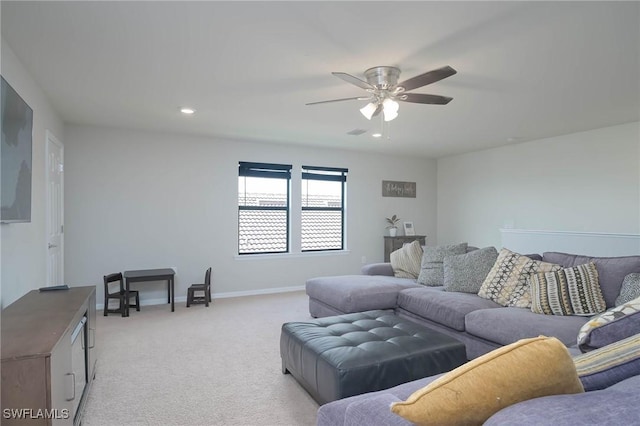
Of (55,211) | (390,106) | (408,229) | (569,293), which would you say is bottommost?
(569,293)

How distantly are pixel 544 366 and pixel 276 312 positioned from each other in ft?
13.2

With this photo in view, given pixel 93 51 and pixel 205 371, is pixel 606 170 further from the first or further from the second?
pixel 93 51

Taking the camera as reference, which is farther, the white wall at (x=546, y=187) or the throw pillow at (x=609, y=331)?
the white wall at (x=546, y=187)

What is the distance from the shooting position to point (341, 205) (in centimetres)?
647

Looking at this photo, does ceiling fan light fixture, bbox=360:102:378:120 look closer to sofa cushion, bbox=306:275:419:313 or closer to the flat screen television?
sofa cushion, bbox=306:275:419:313

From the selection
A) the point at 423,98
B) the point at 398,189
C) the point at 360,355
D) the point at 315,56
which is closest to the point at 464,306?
the point at 360,355

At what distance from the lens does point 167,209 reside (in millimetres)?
5105

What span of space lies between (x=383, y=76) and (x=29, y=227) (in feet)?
9.78

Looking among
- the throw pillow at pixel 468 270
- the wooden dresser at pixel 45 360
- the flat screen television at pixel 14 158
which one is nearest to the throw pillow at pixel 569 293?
the throw pillow at pixel 468 270

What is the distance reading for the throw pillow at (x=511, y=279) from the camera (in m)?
3.02

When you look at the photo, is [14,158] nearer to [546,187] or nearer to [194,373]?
[194,373]

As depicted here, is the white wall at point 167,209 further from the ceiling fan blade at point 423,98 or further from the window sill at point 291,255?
the ceiling fan blade at point 423,98

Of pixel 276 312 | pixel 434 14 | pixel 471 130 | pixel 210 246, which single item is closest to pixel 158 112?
pixel 210 246

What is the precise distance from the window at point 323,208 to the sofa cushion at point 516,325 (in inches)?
141
